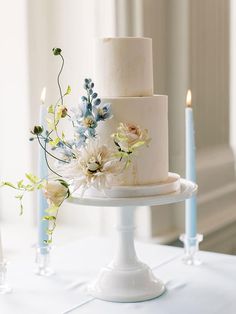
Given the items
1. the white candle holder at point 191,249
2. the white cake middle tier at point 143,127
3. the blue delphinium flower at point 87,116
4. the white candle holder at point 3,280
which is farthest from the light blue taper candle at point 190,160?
the white candle holder at point 3,280

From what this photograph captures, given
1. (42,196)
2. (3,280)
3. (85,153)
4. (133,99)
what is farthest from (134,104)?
(3,280)

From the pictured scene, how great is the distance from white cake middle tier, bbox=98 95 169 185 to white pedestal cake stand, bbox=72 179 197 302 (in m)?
0.05

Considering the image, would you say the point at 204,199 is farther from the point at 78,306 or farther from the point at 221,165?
the point at 78,306

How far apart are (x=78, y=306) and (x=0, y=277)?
13cm

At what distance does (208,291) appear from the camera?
97 cm

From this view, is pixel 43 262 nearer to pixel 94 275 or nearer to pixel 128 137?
pixel 94 275

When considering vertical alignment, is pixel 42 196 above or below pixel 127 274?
above

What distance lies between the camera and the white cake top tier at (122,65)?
3.08 ft

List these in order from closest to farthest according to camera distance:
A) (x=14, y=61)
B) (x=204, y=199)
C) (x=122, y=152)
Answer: (x=122, y=152), (x=14, y=61), (x=204, y=199)

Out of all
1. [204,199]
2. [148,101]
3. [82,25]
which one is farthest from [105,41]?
[204,199]

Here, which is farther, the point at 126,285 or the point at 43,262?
the point at 43,262

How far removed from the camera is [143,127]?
931 millimetres

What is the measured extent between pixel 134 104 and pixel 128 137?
8 centimetres

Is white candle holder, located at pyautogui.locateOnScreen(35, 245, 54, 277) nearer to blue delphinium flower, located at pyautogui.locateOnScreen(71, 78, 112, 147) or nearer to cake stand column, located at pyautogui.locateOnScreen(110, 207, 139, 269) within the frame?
cake stand column, located at pyautogui.locateOnScreen(110, 207, 139, 269)
